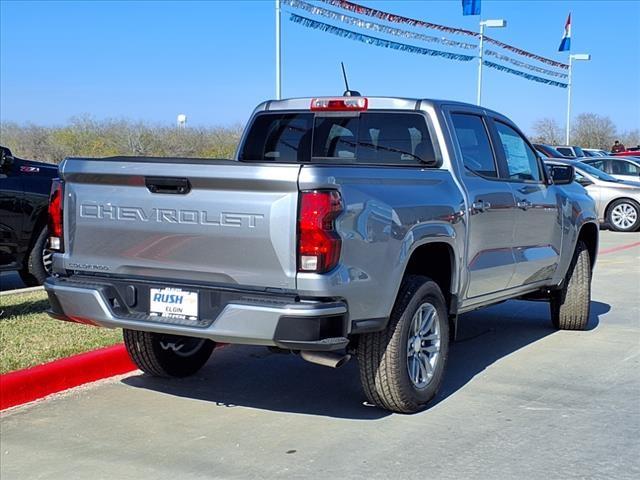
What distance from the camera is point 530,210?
21.7 feet

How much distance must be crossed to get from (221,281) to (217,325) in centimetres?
24

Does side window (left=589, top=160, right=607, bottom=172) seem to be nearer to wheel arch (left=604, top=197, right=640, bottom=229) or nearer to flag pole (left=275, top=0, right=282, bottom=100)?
wheel arch (left=604, top=197, right=640, bottom=229)

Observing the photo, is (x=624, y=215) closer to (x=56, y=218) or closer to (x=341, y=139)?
(x=341, y=139)

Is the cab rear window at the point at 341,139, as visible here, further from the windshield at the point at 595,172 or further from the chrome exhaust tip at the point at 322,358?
the windshield at the point at 595,172

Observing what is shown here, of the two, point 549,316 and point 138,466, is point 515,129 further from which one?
point 138,466

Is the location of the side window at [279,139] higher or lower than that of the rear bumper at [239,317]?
higher

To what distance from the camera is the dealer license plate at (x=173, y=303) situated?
14.8ft

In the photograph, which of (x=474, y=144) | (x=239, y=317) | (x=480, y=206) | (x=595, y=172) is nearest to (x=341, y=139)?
(x=474, y=144)

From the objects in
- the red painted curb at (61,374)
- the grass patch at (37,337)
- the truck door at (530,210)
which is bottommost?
the red painted curb at (61,374)

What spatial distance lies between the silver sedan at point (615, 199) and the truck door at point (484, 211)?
1265 centimetres

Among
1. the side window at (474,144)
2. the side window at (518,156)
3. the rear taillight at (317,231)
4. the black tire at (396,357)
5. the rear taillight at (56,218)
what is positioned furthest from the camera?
the side window at (518,156)

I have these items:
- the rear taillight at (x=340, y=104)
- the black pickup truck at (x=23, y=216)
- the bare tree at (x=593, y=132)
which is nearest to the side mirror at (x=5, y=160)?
the black pickup truck at (x=23, y=216)

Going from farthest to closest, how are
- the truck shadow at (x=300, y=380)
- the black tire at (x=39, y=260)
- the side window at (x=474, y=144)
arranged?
the black tire at (x=39, y=260) → the side window at (x=474, y=144) → the truck shadow at (x=300, y=380)

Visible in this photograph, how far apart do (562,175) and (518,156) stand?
2.11ft
